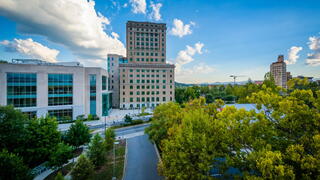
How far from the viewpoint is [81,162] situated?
502 inches

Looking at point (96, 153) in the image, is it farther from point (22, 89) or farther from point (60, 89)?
point (22, 89)

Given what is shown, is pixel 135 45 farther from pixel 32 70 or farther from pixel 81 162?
pixel 81 162

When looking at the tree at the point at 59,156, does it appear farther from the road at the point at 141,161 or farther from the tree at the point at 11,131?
the road at the point at 141,161

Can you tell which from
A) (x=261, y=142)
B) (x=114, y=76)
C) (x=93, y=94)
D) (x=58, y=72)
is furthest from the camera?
(x=114, y=76)

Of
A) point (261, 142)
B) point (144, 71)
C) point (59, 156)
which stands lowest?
point (59, 156)

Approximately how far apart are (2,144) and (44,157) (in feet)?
14.2

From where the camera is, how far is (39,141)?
15391 millimetres

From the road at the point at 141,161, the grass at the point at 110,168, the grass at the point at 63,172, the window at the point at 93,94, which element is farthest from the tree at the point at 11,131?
the window at the point at 93,94

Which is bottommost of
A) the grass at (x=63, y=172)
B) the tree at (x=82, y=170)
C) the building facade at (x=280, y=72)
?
the grass at (x=63, y=172)

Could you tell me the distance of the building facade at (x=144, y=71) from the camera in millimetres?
55344

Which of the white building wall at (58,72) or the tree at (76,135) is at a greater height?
the white building wall at (58,72)

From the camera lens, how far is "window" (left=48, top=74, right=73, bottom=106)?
110ft

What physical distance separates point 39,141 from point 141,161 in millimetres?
12182

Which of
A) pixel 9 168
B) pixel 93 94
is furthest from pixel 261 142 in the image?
pixel 93 94
